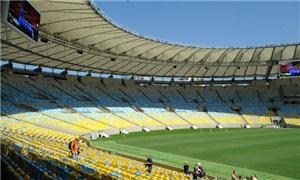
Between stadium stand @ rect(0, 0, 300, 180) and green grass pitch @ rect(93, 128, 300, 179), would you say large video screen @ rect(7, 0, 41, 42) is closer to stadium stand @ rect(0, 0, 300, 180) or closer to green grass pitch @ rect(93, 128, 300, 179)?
stadium stand @ rect(0, 0, 300, 180)

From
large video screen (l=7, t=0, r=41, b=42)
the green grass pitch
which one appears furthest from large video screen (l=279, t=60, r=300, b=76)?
large video screen (l=7, t=0, r=41, b=42)

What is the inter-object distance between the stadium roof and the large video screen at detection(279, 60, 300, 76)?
1.83 metres

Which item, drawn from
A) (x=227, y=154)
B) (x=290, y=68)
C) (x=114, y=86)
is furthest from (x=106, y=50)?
(x=290, y=68)

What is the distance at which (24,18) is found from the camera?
18.7 m

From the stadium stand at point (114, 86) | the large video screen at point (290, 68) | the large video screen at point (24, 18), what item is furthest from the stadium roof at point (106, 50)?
the large video screen at point (24, 18)

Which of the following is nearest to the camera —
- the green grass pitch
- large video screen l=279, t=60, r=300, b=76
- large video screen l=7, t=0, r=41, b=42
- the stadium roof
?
large video screen l=7, t=0, r=41, b=42

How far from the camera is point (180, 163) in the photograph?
848 inches

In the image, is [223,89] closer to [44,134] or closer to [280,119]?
[280,119]

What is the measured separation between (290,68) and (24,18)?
132ft

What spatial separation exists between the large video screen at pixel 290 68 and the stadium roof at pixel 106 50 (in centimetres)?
183

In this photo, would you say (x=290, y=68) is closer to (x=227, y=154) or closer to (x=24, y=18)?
(x=227, y=154)

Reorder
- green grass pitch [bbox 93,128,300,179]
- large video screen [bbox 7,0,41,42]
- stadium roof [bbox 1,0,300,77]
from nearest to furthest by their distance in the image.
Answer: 1. large video screen [bbox 7,0,41,42]
2. green grass pitch [bbox 93,128,300,179]
3. stadium roof [bbox 1,0,300,77]

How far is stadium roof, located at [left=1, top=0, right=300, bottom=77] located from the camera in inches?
1112

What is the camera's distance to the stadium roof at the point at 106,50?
2823 centimetres
